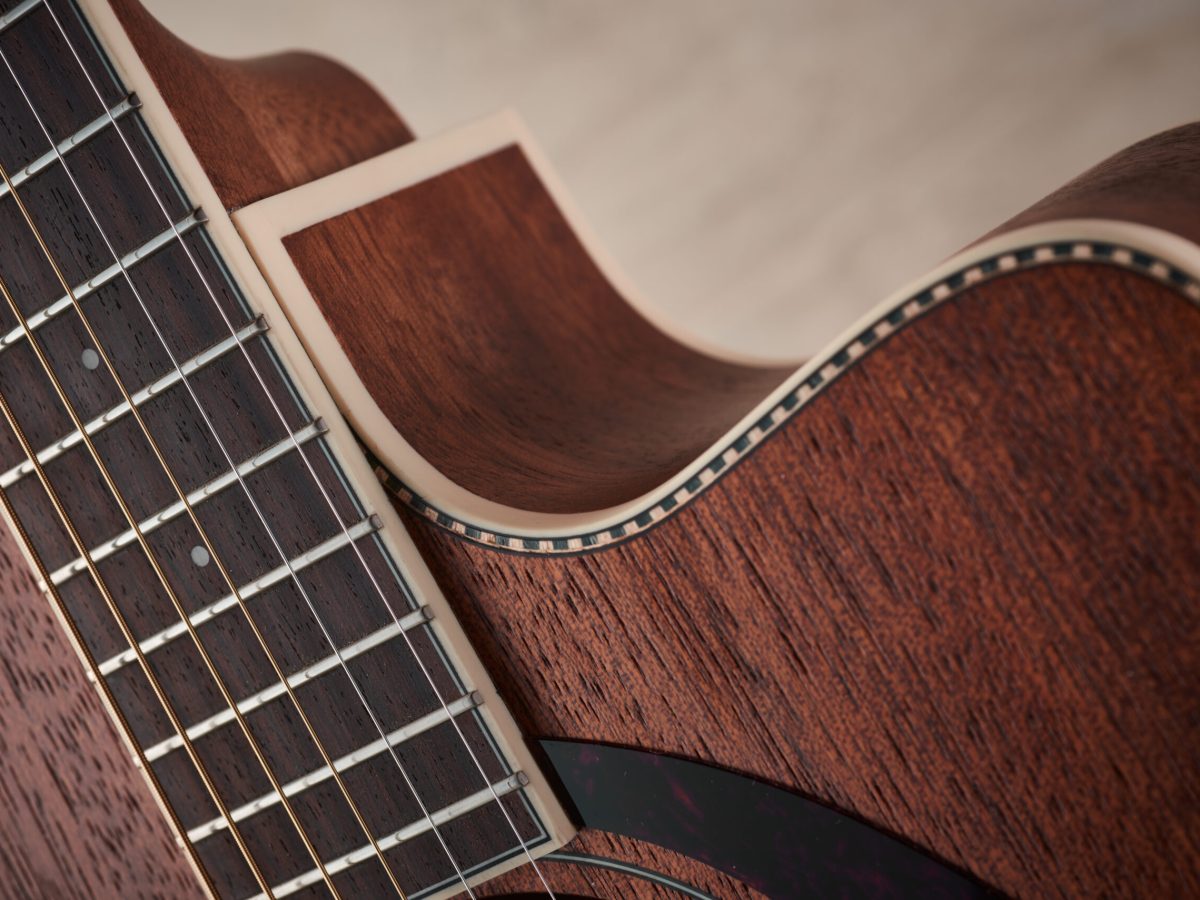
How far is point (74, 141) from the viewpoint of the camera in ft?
2.17

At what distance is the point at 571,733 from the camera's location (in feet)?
2.16

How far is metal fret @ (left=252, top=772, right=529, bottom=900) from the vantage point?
657 millimetres

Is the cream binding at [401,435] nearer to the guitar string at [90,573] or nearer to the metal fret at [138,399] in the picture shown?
the metal fret at [138,399]

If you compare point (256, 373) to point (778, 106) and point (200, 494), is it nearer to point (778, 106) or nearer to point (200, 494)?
point (200, 494)

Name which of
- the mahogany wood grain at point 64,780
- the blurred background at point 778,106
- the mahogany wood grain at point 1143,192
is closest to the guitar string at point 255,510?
the mahogany wood grain at point 64,780

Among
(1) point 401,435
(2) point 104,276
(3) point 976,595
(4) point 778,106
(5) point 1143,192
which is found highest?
(4) point 778,106

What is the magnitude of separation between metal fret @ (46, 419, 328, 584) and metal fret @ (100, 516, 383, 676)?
54mm

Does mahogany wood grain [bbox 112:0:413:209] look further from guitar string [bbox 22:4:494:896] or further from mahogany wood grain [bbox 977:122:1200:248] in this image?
mahogany wood grain [bbox 977:122:1200:248]

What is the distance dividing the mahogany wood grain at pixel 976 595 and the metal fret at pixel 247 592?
0.40 feet

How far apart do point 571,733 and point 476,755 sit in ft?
0.18

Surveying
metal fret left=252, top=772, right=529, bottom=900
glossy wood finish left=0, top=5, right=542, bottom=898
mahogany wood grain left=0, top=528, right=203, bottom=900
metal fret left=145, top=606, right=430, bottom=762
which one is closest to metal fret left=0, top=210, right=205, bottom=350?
glossy wood finish left=0, top=5, right=542, bottom=898

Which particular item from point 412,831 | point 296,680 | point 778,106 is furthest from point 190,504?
point 778,106

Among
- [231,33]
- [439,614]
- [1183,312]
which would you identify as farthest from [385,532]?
[231,33]

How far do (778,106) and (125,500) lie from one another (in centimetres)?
104
